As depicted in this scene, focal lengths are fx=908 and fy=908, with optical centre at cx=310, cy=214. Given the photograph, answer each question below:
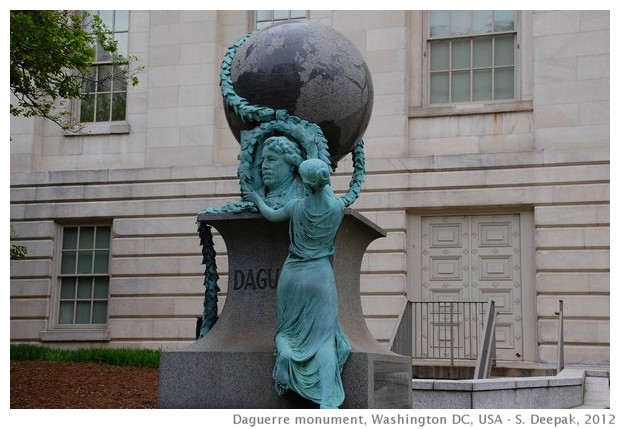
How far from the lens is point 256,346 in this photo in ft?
26.3

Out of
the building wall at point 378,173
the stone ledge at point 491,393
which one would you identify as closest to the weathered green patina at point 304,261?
the stone ledge at point 491,393

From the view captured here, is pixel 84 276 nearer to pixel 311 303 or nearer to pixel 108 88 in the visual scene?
pixel 108 88

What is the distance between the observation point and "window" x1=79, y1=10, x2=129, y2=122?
23.4m

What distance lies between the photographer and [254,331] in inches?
323

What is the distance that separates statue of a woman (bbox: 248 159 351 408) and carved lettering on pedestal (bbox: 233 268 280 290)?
1.64 ft

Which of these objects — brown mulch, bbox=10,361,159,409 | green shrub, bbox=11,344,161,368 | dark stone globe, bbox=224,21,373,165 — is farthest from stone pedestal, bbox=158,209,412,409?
green shrub, bbox=11,344,161,368

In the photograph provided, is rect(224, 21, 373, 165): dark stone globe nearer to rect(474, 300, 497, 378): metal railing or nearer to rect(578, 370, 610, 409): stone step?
→ rect(474, 300, 497, 378): metal railing

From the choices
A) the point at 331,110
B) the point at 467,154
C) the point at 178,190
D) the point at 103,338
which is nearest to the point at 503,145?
the point at 467,154

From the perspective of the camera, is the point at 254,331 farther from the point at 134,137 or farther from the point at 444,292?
the point at 134,137

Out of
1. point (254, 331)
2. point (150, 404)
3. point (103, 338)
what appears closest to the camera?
point (254, 331)

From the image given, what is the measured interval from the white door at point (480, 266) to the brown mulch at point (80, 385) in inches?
278

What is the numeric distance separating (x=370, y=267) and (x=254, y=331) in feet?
41.1

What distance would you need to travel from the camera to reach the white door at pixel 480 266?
1958 centimetres

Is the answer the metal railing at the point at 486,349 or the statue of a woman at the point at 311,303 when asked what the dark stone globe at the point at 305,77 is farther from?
the metal railing at the point at 486,349
